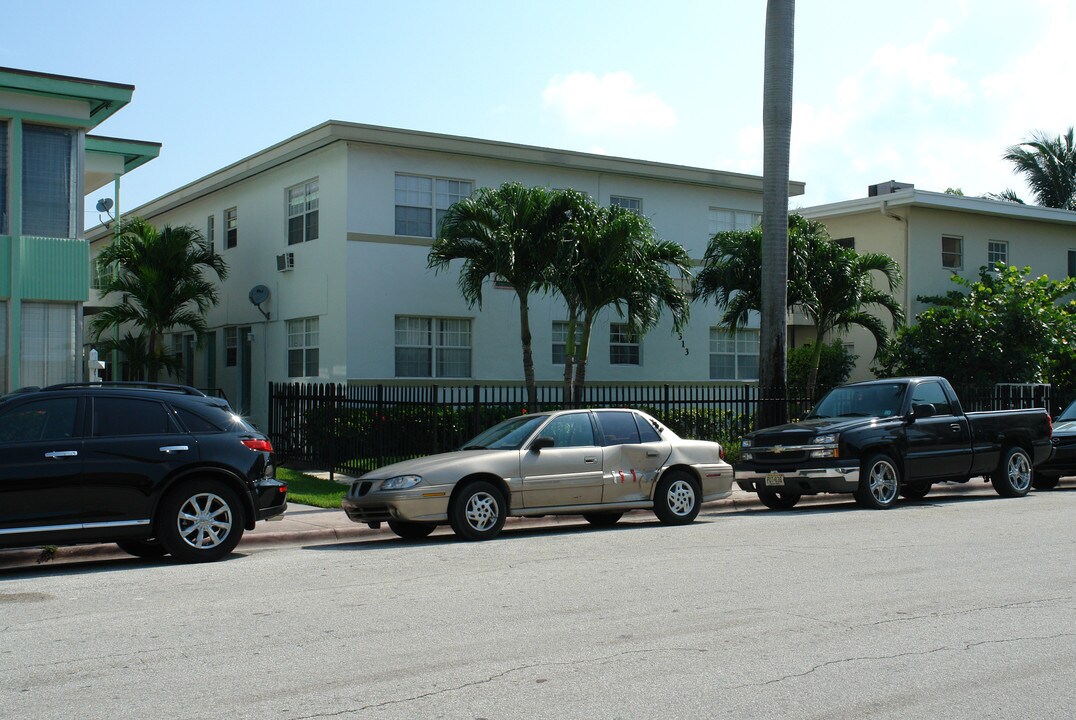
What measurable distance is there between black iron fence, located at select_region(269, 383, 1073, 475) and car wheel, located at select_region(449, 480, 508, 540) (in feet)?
14.5

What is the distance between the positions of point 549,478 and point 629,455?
1.20 meters

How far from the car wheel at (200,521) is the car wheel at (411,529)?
205 centimetres

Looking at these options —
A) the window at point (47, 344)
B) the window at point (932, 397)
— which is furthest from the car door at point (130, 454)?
the window at point (932, 397)

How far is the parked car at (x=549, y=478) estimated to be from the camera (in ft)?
39.6

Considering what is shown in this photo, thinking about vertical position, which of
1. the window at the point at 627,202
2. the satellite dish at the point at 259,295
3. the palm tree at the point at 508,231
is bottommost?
the satellite dish at the point at 259,295

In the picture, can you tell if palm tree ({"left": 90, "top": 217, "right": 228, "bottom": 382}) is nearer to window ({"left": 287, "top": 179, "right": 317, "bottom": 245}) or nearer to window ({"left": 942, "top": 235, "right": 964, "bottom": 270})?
window ({"left": 287, "top": 179, "right": 317, "bottom": 245})

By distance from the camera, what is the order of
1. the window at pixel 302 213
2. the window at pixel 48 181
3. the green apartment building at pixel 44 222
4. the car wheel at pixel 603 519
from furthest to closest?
the window at pixel 302 213
the window at pixel 48 181
the green apartment building at pixel 44 222
the car wheel at pixel 603 519

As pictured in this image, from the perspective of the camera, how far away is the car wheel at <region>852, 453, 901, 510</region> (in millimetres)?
15289

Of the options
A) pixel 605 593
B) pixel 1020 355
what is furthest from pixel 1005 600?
pixel 1020 355

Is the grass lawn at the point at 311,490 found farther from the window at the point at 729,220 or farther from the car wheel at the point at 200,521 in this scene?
the window at the point at 729,220

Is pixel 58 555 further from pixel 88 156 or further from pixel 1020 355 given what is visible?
pixel 1020 355

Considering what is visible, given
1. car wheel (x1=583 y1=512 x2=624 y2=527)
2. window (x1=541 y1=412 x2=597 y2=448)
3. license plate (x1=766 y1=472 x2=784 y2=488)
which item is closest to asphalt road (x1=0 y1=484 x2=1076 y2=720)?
window (x1=541 y1=412 x2=597 y2=448)

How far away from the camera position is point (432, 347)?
23.5 m

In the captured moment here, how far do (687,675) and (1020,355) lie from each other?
2147 centimetres
